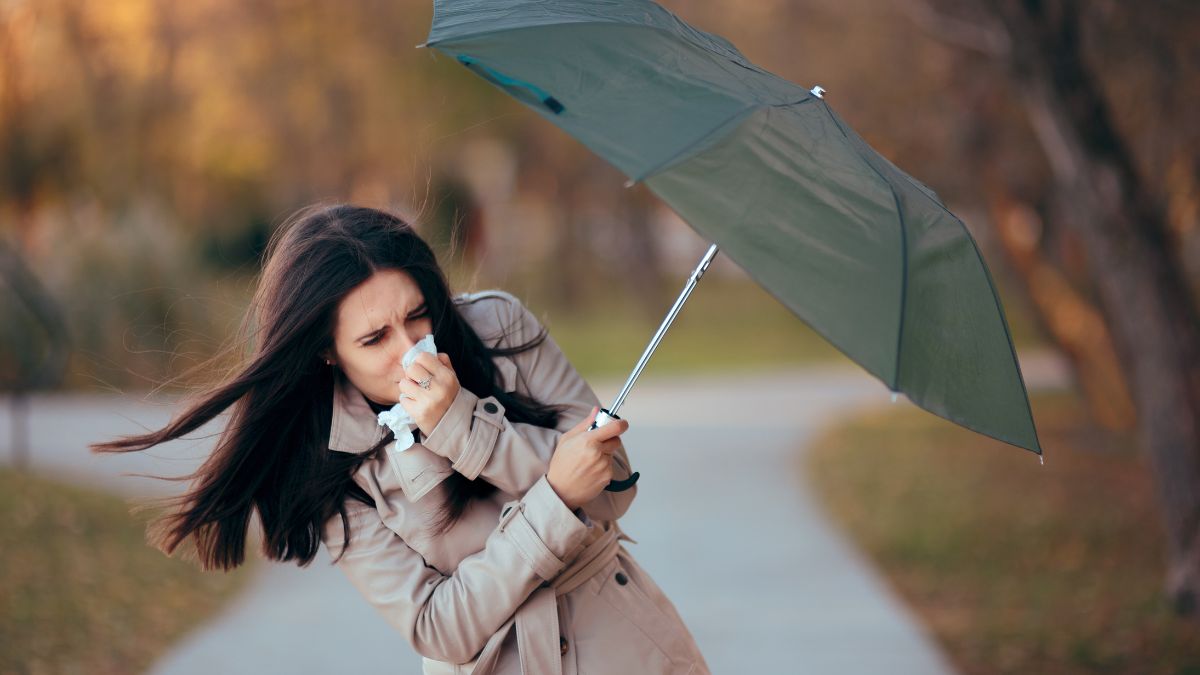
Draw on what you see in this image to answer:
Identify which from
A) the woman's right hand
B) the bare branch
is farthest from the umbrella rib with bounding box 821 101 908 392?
the bare branch

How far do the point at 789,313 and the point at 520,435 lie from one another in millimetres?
11758

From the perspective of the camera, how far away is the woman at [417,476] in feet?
7.72

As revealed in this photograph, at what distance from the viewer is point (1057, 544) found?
7711 mm

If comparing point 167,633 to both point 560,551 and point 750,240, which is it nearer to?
point 560,551

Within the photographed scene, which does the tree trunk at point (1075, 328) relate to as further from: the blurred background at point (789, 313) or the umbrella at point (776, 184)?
the umbrella at point (776, 184)

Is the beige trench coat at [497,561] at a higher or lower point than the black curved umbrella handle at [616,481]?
lower

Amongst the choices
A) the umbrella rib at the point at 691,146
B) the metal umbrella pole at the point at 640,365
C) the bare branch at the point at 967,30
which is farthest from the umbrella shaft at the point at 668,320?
the bare branch at the point at 967,30

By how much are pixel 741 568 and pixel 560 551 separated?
516 centimetres

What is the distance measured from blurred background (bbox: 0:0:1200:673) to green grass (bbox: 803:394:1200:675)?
3 cm

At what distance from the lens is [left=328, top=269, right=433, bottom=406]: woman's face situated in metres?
2.47

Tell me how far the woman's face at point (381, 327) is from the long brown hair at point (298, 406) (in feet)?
0.07

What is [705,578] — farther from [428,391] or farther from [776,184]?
[776,184]

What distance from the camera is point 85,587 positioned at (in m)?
6.80

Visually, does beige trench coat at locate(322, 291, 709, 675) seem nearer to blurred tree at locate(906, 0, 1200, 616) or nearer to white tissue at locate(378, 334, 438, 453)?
white tissue at locate(378, 334, 438, 453)
